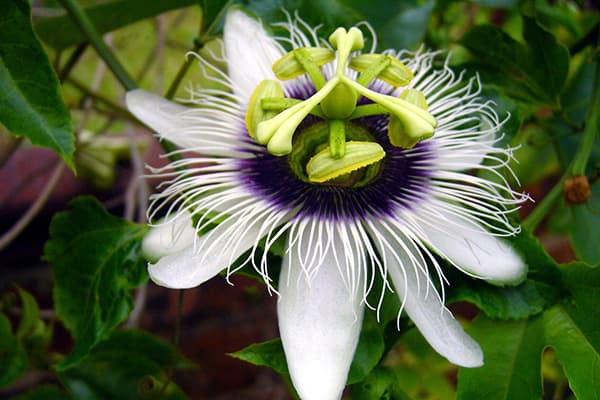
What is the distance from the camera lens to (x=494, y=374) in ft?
2.96

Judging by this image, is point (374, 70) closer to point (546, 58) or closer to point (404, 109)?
point (404, 109)

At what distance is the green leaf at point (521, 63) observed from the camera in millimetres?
1142

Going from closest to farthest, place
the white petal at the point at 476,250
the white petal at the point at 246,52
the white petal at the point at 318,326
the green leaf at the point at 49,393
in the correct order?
1. the white petal at the point at 318,326
2. the white petal at the point at 476,250
3. the white petal at the point at 246,52
4. the green leaf at the point at 49,393

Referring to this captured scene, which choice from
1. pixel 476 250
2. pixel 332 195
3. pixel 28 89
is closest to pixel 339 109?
pixel 332 195

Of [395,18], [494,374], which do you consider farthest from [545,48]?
[494,374]

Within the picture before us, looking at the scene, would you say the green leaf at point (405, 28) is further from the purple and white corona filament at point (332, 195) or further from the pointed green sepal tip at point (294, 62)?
the pointed green sepal tip at point (294, 62)

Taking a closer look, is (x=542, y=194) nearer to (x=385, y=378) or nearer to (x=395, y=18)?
(x=395, y=18)

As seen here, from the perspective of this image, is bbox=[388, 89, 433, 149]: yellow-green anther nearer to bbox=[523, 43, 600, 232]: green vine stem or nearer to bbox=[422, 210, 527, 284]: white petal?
bbox=[422, 210, 527, 284]: white petal

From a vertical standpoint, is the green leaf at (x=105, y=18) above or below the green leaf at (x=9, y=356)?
above

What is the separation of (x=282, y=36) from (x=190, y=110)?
21cm

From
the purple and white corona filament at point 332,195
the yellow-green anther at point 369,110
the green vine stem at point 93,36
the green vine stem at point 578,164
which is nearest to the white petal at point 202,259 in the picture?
the purple and white corona filament at point 332,195

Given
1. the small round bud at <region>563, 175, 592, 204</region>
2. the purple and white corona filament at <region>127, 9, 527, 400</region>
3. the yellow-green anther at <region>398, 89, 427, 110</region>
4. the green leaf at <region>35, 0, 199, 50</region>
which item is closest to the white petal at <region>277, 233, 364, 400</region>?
the purple and white corona filament at <region>127, 9, 527, 400</region>

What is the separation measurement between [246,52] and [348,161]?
0.28 meters

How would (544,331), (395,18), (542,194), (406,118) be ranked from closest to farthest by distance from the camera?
(406,118)
(544,331)
(395,18)
(542,194)
